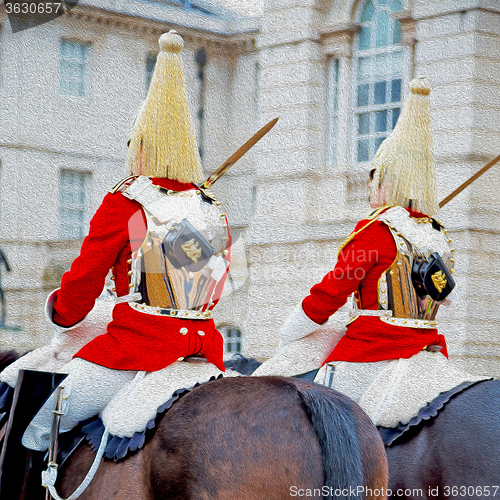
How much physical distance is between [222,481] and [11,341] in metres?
6.49

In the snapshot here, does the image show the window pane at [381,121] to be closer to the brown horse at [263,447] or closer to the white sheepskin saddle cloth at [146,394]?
Result: the white sheepskin saddle cloth at [146,394]

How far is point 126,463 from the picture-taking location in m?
2.97

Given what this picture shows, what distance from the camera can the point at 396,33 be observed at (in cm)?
1002

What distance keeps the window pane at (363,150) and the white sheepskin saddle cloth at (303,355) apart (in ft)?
19.2

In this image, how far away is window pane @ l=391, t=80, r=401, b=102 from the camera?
976cm

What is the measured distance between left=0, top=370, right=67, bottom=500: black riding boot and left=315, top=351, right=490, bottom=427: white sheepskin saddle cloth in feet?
4.11

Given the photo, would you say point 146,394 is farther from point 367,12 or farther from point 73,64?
point 367,12

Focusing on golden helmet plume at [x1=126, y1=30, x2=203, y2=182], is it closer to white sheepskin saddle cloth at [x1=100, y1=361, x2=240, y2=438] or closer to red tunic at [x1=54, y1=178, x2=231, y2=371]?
red tunic at [x1=54, y1=178, x2=231, y2=371]

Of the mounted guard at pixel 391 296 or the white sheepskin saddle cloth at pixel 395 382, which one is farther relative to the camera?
the mounted guard at pixel 391 296

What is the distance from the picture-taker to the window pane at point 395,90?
32.0 feet

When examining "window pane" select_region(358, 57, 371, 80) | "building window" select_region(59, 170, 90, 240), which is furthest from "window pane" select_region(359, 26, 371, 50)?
"building window" select_region(59, 170, 90, 240)

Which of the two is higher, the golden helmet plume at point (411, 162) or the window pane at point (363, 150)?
the window pane at point (363, 150)

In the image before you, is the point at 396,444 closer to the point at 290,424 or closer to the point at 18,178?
the point at 290,424

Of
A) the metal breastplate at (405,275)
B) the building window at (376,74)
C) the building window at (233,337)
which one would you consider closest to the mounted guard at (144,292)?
the metal breastplate at (405,275)
